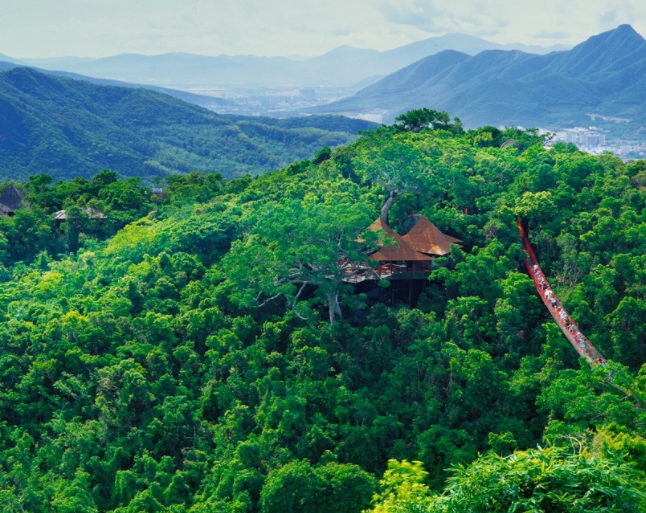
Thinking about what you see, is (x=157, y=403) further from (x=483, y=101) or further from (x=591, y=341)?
(x=483, y=101)

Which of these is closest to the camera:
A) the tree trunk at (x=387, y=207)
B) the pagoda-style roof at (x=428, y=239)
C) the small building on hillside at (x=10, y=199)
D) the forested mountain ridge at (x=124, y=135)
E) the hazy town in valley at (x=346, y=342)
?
the hazy town in valley at (x=346, y=342)

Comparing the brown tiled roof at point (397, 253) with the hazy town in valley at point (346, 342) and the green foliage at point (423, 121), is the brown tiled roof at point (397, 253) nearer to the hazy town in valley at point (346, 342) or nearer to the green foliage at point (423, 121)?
the hazy town in valley at point (346, 342)

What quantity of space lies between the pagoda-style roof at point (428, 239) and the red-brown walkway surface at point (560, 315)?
83.5 inches

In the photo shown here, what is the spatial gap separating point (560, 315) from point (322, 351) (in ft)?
18.1

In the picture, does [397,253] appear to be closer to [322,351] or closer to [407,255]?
[407,255]

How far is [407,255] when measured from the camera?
64.6 ft

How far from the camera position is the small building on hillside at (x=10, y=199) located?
31.5 m

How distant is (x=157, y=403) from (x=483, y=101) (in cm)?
11947

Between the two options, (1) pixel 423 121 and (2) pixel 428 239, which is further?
(1) pixel 423 121

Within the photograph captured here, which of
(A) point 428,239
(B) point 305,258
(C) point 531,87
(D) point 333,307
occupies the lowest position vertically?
(D) point 333,307

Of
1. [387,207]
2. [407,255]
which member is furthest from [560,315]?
[387,207]

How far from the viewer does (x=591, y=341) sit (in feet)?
55.3

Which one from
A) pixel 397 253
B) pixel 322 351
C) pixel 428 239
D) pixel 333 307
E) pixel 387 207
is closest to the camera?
pixel 322 351

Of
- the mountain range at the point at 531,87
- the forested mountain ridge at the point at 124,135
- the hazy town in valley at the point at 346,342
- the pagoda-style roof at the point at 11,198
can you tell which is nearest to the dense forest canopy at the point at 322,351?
the hazy town in valley at the point at 346,342
